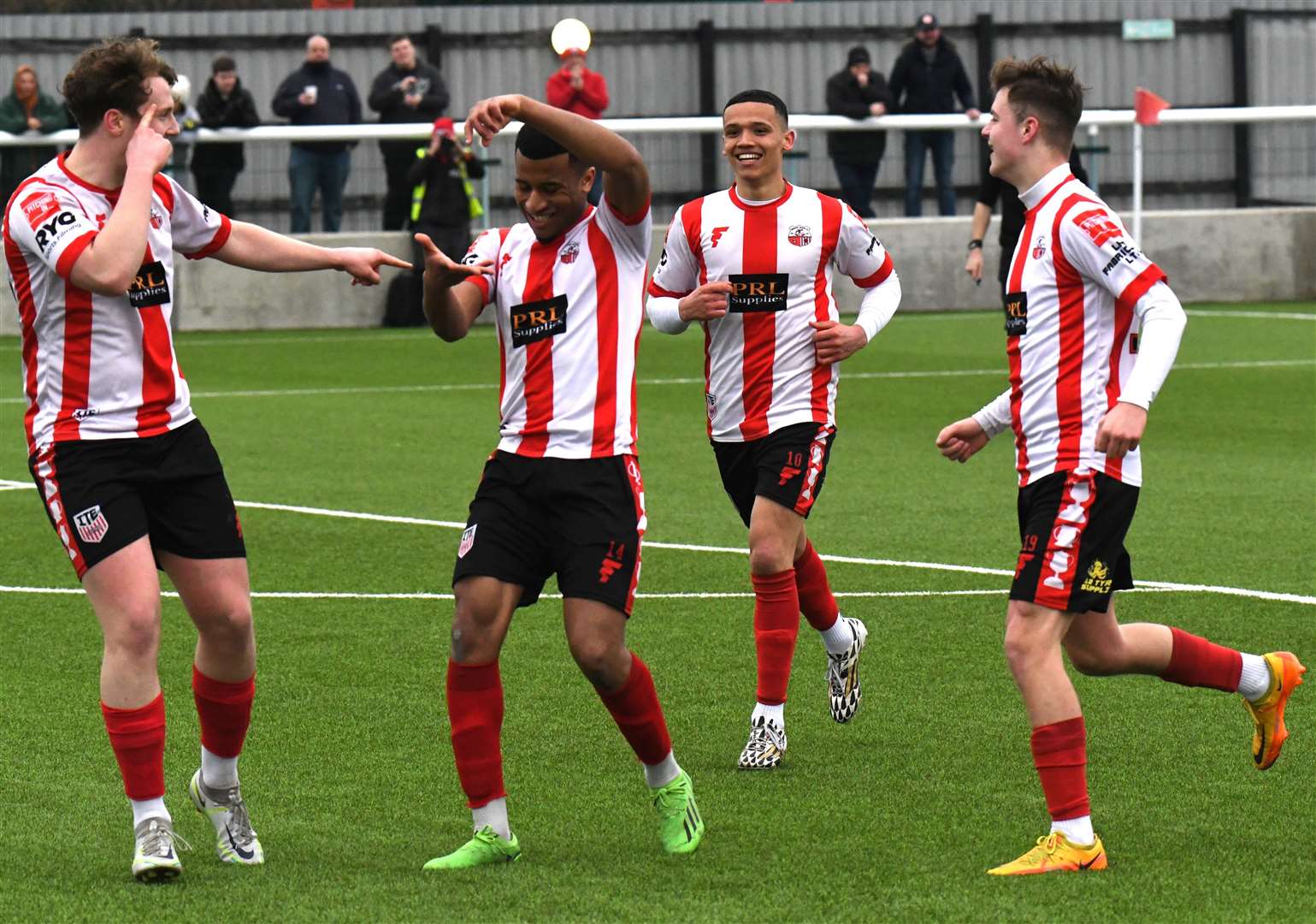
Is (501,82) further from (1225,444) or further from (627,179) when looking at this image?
(627,179)

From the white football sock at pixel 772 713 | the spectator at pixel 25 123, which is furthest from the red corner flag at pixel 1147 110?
the white football sock at pixel 772 713

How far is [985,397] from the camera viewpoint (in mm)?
15742

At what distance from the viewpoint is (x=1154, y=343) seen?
5.26m

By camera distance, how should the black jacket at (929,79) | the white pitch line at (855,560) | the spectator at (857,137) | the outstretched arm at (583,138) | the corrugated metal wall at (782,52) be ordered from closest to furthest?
the outstretched arm at (583,138) < the white pitch line at (855,560) < the spectator at (857,137) < the black jacket at (929,79) < the corrugated metal wall at (782,52)

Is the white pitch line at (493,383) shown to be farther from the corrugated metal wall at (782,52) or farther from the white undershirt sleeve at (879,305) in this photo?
the white undershirt sleeve at (879,305)

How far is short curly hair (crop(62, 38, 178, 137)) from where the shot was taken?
5.35m

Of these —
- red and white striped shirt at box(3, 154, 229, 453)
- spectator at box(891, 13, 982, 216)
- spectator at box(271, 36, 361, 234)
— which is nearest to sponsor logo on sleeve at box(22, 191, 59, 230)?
red and white striped shirt at box(3, 154, 229, 453)

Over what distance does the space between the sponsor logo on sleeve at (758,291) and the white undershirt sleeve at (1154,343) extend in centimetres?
212

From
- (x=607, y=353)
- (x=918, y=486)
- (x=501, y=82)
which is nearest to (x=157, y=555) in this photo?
(x=607, y=353)

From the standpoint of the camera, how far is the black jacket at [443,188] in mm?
20359

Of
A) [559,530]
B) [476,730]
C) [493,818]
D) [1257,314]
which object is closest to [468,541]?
[559,530]

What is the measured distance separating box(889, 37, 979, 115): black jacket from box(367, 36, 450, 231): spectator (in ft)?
15.0

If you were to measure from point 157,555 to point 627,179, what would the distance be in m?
1.48

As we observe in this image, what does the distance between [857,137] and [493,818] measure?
17601mm
